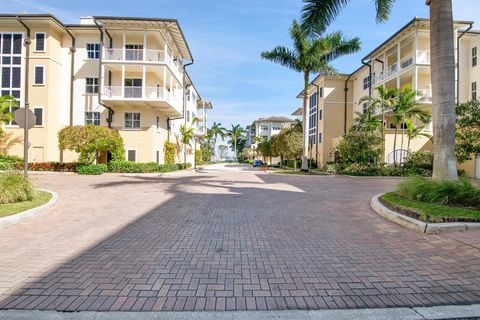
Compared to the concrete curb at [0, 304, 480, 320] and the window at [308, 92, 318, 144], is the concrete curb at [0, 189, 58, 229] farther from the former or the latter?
the window at [308, 92, 318, 144]

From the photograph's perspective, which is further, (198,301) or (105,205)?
(105,205)

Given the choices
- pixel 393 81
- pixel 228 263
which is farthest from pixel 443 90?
pixel 393 81

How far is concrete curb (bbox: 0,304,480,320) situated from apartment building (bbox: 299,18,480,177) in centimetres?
2385

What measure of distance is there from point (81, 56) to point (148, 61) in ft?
23.0

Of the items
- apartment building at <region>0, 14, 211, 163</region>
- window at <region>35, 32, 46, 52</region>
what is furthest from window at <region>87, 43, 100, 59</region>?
window at <region>35, 32, 46, 52</region>

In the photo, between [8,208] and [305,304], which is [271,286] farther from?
[8,208]

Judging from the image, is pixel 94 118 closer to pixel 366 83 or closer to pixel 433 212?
pixel 433 212

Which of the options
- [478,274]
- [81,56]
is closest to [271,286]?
[478,274]

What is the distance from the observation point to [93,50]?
2700cm

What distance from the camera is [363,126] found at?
23625 mm

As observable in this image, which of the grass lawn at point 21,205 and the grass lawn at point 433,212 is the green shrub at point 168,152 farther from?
the grass lawn at point 433,212

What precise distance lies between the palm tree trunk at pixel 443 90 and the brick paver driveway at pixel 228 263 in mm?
3042

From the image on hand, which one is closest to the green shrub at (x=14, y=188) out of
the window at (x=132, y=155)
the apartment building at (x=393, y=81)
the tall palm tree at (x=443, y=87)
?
the tall palm tree at (x=443, y=87)

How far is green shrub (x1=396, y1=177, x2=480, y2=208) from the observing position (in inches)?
307
